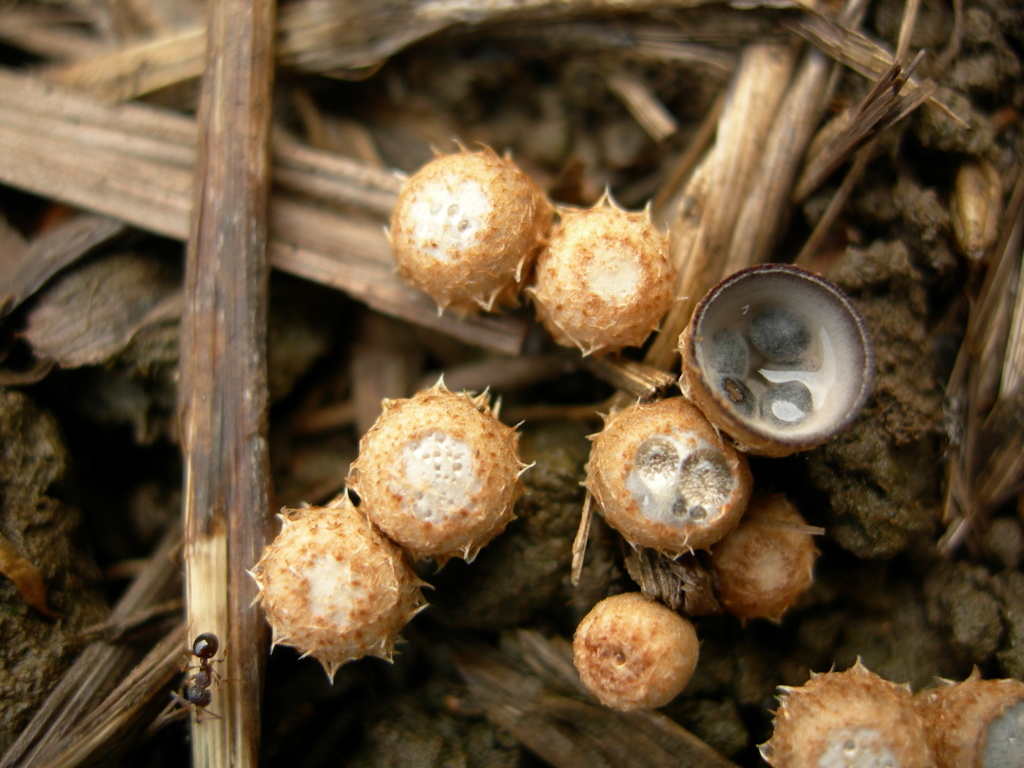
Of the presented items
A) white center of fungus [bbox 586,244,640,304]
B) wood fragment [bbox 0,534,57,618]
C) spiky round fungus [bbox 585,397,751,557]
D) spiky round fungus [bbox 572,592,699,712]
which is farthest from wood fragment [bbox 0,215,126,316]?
spiky round fungus [bbox 572,592,699,712]

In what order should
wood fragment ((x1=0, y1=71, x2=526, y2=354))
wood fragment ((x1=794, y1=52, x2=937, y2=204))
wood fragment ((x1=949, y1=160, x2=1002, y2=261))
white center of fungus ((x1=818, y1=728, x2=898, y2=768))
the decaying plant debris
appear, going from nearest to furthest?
1. white center of fungus ((x1=818, y1=728, x2=898, y2=768))
2. wood fragment ((x1=794, y1=52, x2=937, y2=204))
3. the decaying plant debris
4. wood fragment ((x1=949, y1=160, x2=1002, y2=261))
5. wood fragment ((x1=0, y1=71, x2=526, y2=354))

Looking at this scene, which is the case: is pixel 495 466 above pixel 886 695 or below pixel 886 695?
above

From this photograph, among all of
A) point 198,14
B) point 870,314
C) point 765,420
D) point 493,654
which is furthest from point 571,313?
point 198,14

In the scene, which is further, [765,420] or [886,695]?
[765,420]

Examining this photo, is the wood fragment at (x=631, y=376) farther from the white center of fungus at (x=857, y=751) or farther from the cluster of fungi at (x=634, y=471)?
the white center of fungus at (x=857, y=751)

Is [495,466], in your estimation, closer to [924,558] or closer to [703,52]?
[924,558]

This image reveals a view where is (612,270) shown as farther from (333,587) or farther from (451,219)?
(333,587)

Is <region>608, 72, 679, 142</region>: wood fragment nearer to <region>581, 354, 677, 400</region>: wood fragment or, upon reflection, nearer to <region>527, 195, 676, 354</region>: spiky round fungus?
<region>527, 195, 676, 354</region>: spiky round fungus
